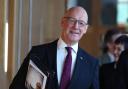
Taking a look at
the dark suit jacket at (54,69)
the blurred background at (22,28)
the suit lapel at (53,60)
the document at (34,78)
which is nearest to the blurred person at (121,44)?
the blurred background at (22,28)

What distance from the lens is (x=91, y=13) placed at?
423 inches

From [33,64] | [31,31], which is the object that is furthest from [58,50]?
[31,31]

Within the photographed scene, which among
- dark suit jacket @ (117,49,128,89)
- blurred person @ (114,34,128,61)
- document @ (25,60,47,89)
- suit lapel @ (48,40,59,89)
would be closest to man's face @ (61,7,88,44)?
suit lapel @ (48,40,59,89)

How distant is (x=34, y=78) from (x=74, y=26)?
1.58 ft

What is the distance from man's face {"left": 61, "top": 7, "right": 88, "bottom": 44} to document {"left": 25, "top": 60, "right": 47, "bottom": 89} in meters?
0.36

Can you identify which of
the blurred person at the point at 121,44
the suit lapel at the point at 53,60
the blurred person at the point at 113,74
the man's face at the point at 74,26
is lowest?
the blurred person at the point at 113,74

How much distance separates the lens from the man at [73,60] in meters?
3.17

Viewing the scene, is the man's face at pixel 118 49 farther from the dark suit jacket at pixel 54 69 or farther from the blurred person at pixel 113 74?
the dark suit jacket at pixel 54 69

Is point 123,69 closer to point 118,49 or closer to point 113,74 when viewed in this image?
point 113,74

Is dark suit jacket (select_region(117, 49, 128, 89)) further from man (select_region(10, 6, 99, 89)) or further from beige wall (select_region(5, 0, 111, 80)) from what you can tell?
beige wall (select_region(5, 0, 111, 80))

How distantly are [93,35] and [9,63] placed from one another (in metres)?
6.57

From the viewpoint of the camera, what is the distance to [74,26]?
10.7ft

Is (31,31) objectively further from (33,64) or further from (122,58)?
Result: (33,64)

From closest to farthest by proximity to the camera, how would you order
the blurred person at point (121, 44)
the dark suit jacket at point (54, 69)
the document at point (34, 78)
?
the document at point (34, 78) < the dark suit jacket at point (54, 69) < the blurred person at point (121, 44)
